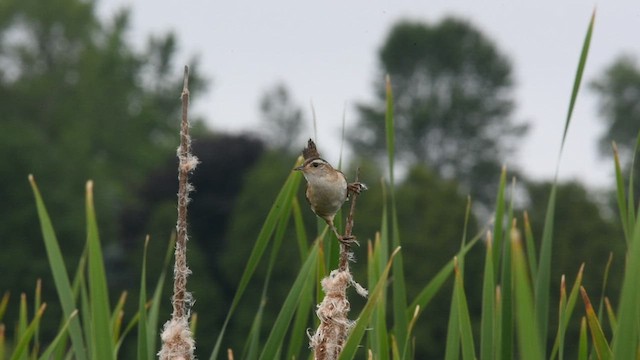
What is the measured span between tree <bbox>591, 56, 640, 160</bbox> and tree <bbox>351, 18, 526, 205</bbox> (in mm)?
4896

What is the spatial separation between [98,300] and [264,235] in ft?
2.11

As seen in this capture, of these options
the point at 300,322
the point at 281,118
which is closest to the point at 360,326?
the point at 300,322

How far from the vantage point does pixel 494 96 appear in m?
71.1

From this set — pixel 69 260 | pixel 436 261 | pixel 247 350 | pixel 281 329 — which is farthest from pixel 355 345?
pixel 69 260

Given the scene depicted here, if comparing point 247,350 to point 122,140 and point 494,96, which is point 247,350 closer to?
point 122,140

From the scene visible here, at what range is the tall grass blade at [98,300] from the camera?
8.27 ft

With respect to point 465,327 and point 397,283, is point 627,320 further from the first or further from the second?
point 397,283

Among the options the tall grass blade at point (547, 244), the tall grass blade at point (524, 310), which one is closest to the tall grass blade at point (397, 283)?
→ the tall grass blade at point (547, 244)

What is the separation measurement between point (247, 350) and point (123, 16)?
208ft

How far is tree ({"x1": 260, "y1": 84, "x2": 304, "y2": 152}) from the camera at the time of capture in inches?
3098

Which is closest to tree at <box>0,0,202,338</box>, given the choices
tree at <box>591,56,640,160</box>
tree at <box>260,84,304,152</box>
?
tree at <box>260,84,304,152</box>

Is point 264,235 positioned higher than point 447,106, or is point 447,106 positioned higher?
point 447,106

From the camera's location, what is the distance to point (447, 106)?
70.1 m

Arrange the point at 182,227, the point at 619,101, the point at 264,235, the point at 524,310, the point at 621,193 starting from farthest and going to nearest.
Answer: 1. the point at 619,101
2. the point at 621,193
3. the point at 264,235
4. the point at 182,227
5. the point at 524,310
